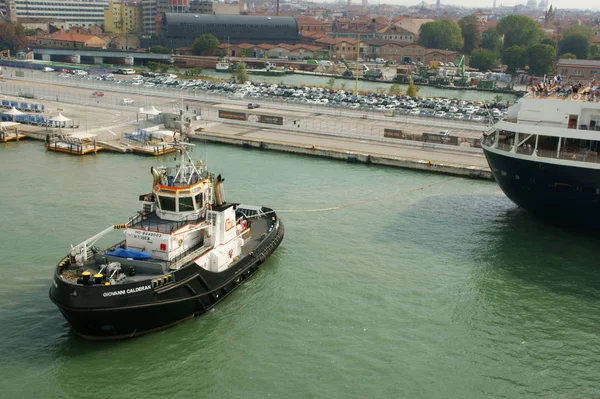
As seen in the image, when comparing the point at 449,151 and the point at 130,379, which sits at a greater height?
the point at 449,151

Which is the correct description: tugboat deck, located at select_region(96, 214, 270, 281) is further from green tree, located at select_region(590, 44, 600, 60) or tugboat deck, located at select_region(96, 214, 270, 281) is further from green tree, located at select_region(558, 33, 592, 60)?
green tree, located at select_region(558, 33, 592, 60)

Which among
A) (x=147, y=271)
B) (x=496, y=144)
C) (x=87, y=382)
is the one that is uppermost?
(x=496, y=144)

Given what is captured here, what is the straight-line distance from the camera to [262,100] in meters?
58.1

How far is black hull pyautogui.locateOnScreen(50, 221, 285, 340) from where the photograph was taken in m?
16.0

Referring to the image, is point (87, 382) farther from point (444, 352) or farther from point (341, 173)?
point (341, 173)

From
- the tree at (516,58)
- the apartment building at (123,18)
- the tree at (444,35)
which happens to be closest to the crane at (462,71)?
the tree at (516,58)

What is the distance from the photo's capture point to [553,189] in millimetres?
25516

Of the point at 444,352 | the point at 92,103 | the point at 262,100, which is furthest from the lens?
the point at 262,100

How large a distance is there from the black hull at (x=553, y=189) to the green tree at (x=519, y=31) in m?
112

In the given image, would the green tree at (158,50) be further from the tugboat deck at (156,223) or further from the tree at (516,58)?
the tugboat deck at (156,223)

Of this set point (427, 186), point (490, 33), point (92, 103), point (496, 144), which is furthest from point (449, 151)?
point (490, 33)

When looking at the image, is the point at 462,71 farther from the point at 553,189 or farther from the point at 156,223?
the point at 156,223

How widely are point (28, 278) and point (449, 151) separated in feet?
89.5

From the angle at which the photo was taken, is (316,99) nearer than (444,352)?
No
